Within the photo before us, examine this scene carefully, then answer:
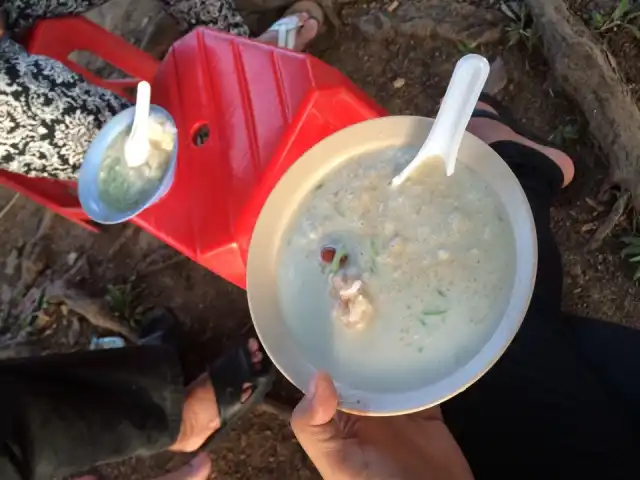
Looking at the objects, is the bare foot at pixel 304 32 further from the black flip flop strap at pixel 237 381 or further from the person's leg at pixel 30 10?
the black flip flop strap at pixel 237 381

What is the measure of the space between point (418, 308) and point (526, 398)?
32cm

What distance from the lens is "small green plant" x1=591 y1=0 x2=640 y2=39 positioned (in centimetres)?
154

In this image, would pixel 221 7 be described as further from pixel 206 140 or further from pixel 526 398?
pixel 526 398

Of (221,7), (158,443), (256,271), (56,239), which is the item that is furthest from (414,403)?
(56,239)

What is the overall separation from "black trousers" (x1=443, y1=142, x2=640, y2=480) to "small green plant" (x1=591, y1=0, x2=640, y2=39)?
0.53m

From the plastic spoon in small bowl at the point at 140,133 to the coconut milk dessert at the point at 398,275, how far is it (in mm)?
405

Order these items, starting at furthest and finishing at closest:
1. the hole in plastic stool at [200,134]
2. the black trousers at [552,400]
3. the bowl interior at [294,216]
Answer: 1. the hole in plastic stool at [200,134]
2. the black trousers at [552,400]
3. the bowl interior at [294,216]

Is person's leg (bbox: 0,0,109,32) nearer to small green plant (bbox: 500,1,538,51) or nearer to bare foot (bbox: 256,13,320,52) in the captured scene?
bare foot (bbox: 256,13,320,52)

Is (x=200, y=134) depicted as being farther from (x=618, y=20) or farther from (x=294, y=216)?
(x=618, y=20)

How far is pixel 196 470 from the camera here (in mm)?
1621

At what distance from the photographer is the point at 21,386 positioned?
4.06 feet

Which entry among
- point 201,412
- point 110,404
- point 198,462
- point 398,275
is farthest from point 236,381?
point 398,275

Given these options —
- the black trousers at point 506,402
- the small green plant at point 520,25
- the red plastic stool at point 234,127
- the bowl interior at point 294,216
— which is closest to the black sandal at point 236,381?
the black trousers at point 506,402

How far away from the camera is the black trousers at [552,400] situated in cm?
102
